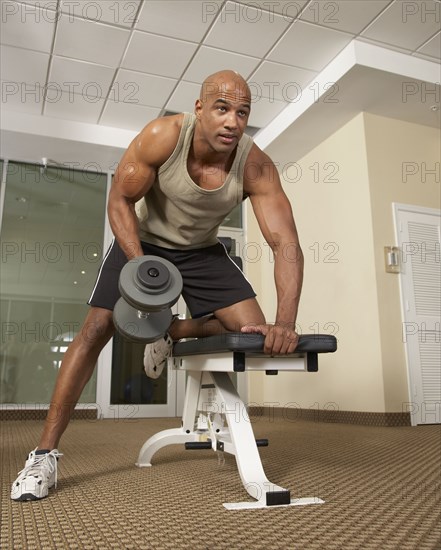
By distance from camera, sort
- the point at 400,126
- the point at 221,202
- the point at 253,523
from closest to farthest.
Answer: the point at 253,523
the point at 221,202
the point at 400,126

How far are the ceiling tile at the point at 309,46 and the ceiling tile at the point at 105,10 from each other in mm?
949

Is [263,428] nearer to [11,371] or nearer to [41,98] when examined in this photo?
[11,371]

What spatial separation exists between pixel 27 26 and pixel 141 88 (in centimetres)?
87

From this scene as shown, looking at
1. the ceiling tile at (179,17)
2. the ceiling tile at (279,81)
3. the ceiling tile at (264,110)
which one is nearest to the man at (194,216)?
the ceiling tile at (179,17)

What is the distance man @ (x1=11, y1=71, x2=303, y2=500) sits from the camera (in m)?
1.28

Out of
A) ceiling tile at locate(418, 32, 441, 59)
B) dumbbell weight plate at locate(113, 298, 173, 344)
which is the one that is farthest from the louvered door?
dumbbell weight plate at locate(113, 298, 173, 344)

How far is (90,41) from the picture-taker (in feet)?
10.3

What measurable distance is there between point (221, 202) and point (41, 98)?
2.94 m

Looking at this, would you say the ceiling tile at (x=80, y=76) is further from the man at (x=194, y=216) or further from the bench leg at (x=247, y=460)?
the bench leg at (x=247, y=460)

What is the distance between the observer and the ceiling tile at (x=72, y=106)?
373 cm

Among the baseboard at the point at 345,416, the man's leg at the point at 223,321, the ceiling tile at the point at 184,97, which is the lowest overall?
the baseboard at the point at 345,416

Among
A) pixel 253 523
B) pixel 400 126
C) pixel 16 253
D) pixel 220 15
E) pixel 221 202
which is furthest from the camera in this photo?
pixel 16 253

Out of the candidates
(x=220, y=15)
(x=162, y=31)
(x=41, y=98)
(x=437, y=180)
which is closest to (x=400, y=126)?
(x=437, y=180)

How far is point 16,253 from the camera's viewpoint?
405cm
